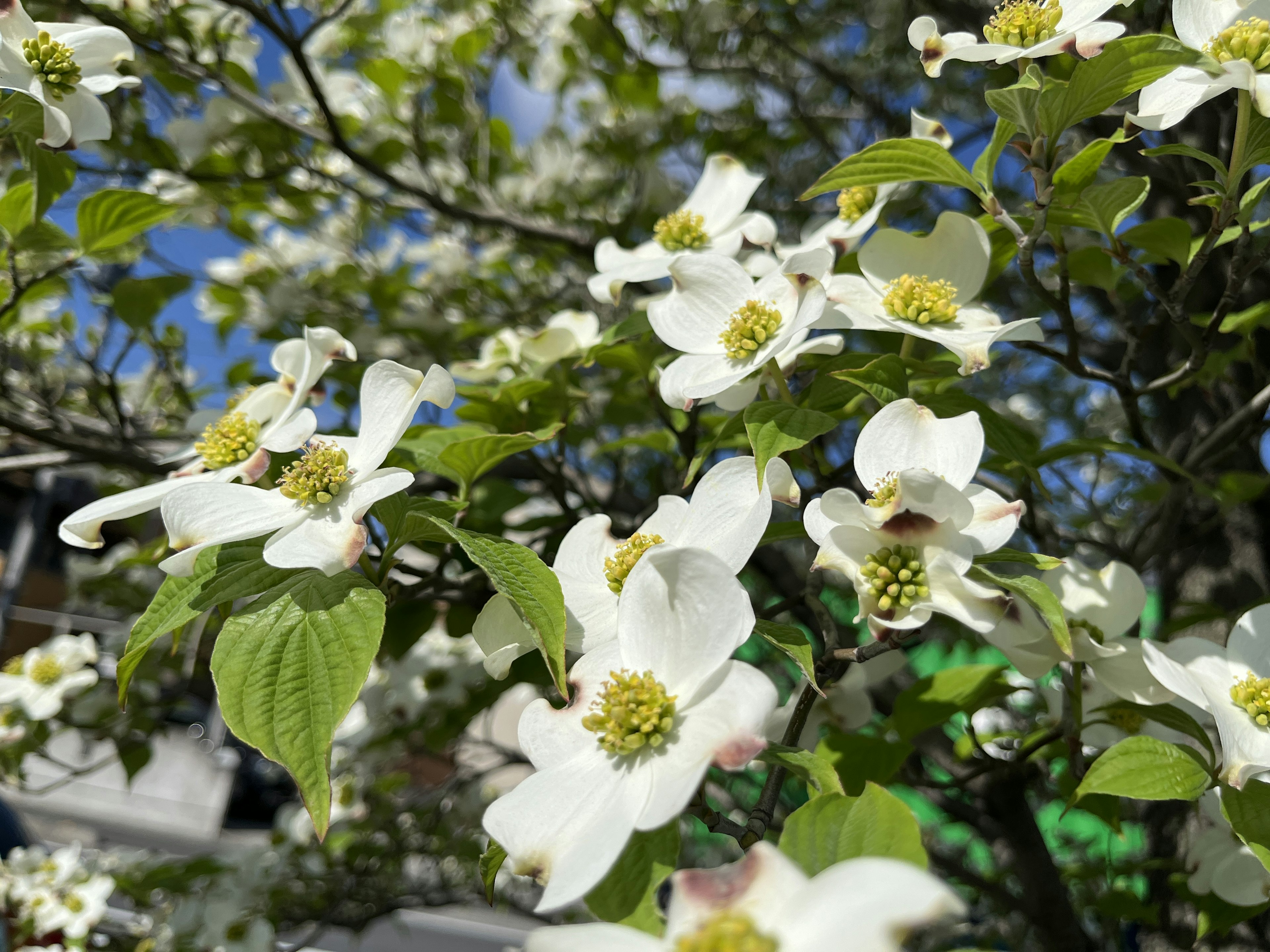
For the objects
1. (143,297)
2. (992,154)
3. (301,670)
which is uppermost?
(992,154)

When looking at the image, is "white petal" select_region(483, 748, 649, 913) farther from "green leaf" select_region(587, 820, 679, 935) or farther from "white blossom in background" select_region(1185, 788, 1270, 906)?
"white blossom in background" select_region(1185, 788, 1270, 906)

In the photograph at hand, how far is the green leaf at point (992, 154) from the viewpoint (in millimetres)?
655

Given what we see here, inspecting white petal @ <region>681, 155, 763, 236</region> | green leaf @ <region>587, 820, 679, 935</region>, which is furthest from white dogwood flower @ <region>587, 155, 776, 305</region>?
green leaf @ <region>587, 820, 679, 935</region>

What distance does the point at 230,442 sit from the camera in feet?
2.42

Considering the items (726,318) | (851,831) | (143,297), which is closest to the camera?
(851,831)

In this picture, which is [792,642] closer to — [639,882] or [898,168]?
[639,882]

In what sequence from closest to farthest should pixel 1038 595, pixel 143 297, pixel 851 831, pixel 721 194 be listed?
pixel 851 831, pixel 1038 595, pixel 721 194, pixel 143 297

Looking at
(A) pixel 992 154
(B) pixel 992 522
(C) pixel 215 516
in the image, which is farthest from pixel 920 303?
(C) pixel 215 516

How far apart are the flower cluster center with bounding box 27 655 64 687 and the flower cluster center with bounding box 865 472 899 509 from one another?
1395 millimetres

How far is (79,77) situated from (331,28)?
1.53 meters

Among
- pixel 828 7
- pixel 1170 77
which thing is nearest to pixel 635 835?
pixel 1170 77

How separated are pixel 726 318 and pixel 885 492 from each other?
0.75 feet

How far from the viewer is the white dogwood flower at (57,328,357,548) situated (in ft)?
2.08

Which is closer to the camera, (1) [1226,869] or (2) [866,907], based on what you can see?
(2) [866,907]
